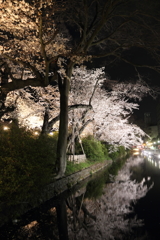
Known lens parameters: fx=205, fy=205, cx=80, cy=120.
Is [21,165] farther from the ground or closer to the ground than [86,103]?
closer to the ground

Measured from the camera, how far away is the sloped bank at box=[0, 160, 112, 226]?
6.11m

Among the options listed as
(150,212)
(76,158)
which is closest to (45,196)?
(150,212)

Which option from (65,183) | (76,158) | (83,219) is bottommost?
(83,219)

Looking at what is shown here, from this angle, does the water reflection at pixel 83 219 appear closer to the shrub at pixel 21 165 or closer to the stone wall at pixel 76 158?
the shrub at pixel 21 165

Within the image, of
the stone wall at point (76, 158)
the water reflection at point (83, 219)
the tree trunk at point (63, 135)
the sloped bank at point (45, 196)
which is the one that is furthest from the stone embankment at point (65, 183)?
the stone wall at point (76, 158)

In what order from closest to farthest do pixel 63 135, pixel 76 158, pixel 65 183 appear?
pixel 65 183 < pixel 63 135 < pixel 76 158

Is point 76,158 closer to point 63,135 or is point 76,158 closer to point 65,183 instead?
point 65,183

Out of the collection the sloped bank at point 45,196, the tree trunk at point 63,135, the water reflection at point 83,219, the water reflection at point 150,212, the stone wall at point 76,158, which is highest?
the tree trunk at point 63,135

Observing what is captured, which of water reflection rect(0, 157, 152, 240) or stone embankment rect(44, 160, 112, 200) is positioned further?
stone embankment rect(44, 160, 112, 200)

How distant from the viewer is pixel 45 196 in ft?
27.8

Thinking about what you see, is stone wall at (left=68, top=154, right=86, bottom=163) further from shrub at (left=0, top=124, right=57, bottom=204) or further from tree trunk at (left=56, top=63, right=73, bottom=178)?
shrub at (left=0, top=124, right=57, bottom=204)

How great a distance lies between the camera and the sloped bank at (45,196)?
6110mm

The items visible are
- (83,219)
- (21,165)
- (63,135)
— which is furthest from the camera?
(63,135)

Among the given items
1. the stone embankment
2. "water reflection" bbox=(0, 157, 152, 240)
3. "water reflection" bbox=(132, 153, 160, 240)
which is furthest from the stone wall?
"water reflection" bbox=(132, 153, 160, 240)
